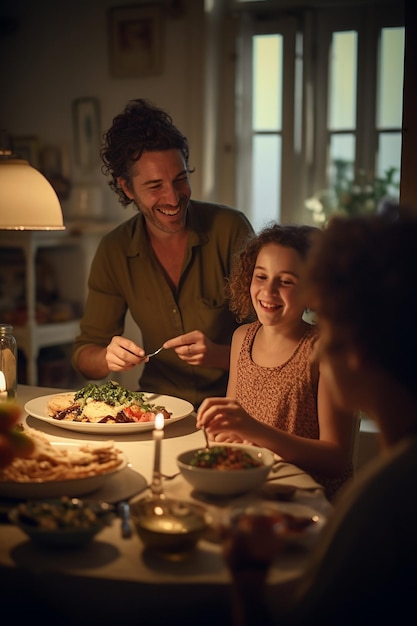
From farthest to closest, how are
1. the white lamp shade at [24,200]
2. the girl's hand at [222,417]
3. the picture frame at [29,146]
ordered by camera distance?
the picture frame at [29,146] → the white lamp shade at [24,200] → the girl's hand at [222,417]

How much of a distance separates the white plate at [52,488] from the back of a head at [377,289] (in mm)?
601

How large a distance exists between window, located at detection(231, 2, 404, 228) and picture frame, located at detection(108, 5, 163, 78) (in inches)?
16.9

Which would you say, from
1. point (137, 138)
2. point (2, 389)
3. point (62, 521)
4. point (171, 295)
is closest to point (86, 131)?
point (137, 138)

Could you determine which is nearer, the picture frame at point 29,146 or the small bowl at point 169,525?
the small bowl at point 169,525

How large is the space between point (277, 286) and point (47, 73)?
2.93 m

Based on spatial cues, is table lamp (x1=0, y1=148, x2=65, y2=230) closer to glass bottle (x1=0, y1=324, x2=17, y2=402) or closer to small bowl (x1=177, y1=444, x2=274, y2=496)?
glass bottle (x1=0, y1=324, x2=17, y2=402)

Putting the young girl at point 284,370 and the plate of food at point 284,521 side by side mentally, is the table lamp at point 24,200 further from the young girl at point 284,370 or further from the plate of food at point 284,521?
the plate of food at point 284,521

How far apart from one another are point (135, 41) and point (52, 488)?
3.21 metres

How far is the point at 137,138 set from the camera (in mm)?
2594

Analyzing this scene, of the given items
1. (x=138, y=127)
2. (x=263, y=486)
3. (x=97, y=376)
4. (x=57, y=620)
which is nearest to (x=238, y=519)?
(x=57, y=620)

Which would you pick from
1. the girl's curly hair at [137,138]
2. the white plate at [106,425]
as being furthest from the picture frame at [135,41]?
the white plate at [106,425]

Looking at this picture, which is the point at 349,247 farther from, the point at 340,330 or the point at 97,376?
the point at 97,376

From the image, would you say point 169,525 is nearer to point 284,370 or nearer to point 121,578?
point 121,578

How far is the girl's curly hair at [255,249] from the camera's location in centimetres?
207
